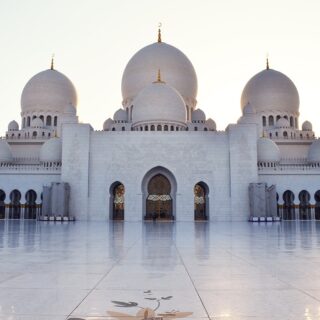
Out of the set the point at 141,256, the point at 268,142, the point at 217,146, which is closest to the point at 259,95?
the point at 268,142

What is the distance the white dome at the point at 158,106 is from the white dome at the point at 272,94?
8.38 meters

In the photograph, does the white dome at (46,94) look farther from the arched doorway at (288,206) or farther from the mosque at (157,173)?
the arched doorway at (288,206)

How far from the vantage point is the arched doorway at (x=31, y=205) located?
2625 centimetres

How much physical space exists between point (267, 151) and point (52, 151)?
49.3 ft

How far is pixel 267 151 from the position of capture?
1085 inches

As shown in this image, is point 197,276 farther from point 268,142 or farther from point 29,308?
point 268,142

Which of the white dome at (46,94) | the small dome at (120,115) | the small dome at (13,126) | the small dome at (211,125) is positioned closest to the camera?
the small dome at (120,115)

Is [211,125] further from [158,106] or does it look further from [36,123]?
[36,123]

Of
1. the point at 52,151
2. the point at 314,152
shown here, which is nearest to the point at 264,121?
the point at 314,152

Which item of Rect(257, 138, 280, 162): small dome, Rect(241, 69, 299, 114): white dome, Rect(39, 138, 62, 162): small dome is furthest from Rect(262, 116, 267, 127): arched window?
Rect(39, 138, 62, 162): small dome

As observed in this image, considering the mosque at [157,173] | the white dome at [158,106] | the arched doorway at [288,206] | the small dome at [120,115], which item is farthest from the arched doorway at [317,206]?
the small dome at [120,115]

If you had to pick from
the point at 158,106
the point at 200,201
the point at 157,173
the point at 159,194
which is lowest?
the point at 200,201

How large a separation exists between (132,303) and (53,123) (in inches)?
1290

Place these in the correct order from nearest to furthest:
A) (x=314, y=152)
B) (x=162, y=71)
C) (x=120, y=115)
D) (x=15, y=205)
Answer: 1. (x=15, y=205)
2. (x=314, y=152)
3. (x=120, y=115)
4. (x=162, y=71)
